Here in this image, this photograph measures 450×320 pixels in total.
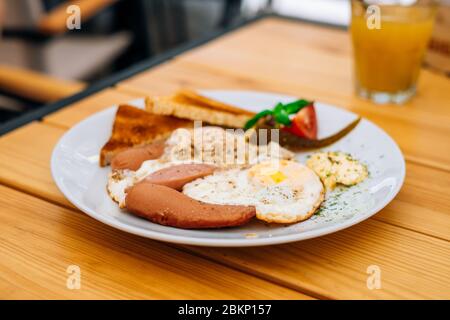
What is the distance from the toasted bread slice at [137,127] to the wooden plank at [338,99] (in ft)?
1.28

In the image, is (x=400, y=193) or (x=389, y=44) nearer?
(x=400, y=193)

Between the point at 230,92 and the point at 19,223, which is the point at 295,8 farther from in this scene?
the point at 19,223

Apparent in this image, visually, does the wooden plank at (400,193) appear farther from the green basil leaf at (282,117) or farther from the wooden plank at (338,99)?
the green basil leaf at (282,117)

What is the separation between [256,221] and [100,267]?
25 centimetres

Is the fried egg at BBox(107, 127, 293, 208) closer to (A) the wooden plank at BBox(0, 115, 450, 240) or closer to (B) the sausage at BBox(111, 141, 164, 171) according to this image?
(B) the sausage at BBox(111, 141, 164, 171)

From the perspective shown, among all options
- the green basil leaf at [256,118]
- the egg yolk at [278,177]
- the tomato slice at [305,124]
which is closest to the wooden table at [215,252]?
the egg yolk at [278,177]

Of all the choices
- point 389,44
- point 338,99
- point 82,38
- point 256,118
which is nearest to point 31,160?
point 256,118

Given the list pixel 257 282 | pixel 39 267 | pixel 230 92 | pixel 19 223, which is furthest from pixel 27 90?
pixel 257 282

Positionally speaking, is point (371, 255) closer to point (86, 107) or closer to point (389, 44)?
point (389, 44)

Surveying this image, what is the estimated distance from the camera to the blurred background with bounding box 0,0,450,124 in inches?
91.9

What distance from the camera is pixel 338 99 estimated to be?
5.43 ft

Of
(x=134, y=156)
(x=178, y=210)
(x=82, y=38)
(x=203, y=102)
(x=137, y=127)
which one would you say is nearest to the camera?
(x=178, y=210)

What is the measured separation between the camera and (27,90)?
230cm
